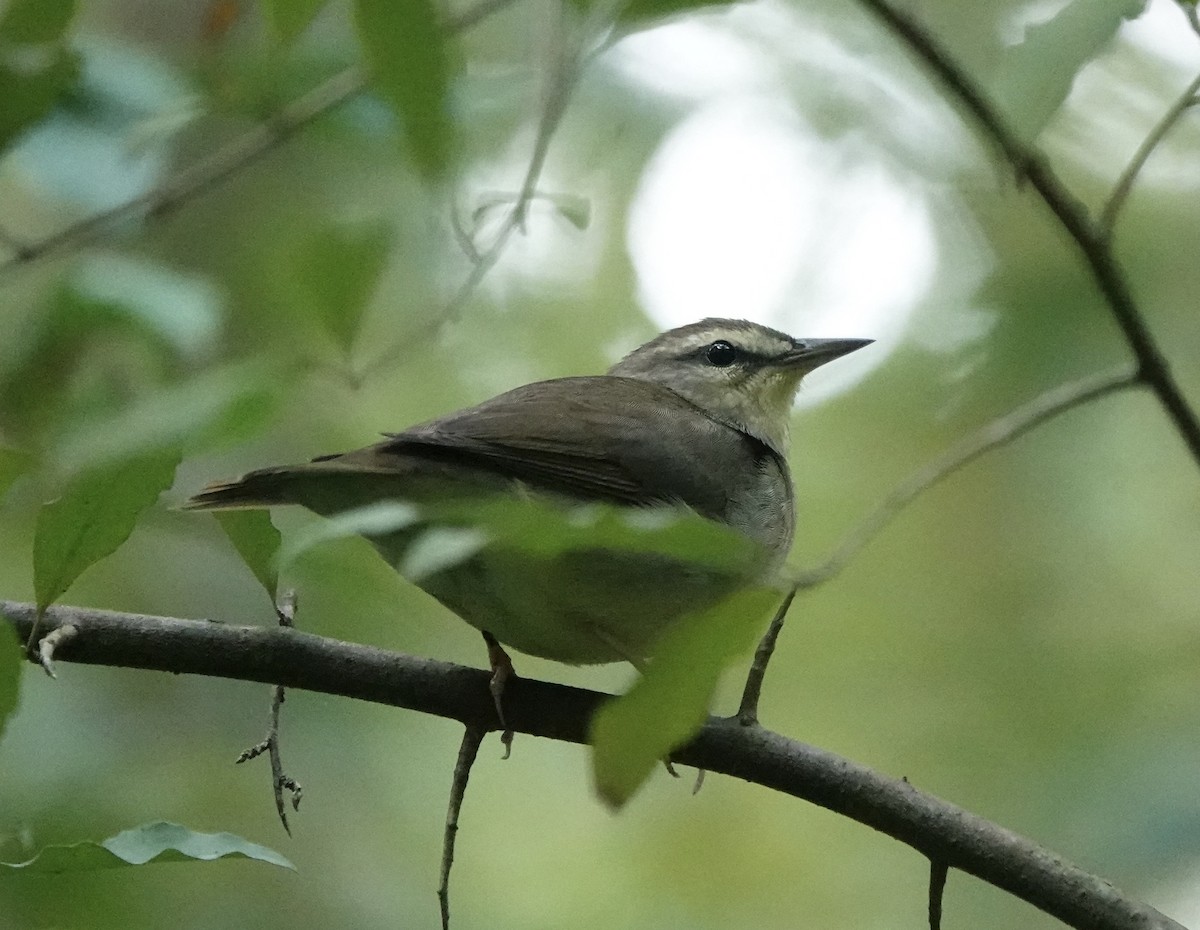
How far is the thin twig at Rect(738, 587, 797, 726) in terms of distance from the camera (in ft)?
7.68

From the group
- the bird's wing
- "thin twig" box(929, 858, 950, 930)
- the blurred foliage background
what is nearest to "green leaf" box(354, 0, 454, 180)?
the blurred foliage background

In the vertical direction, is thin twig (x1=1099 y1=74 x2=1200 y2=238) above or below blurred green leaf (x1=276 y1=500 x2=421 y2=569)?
above

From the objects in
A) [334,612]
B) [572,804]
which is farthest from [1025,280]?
[572,804]

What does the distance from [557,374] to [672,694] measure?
6.06 meters

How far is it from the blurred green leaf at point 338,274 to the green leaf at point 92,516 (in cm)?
35

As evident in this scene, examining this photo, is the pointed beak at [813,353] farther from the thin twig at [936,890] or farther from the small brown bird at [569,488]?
the thin twig at [936,890]

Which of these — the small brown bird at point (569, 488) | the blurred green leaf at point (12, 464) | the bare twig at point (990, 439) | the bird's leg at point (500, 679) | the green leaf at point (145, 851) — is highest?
the blurred green leaf at point (12, 464)

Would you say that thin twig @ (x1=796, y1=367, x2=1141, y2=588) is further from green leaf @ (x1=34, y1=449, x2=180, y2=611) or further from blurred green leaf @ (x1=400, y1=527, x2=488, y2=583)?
green leaf @ (x1=34, y1=449, x2=180, y2=611)

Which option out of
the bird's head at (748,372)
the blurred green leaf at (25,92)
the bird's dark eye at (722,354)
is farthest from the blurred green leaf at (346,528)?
the bird's dark eye at (722,354)

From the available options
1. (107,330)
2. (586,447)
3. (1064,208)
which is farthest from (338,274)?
(586,447)

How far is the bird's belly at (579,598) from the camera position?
3.34 meters

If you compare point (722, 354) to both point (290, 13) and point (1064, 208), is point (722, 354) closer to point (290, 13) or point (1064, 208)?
point (1064, 208)

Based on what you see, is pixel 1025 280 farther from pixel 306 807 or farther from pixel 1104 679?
pixel 306 807

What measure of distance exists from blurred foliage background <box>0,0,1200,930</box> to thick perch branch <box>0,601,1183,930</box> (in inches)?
9.1
